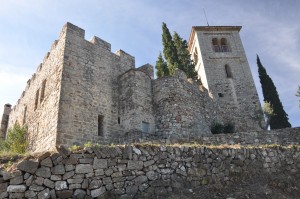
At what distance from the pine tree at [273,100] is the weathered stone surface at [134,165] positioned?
18416 mm

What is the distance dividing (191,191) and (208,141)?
6.25 meters

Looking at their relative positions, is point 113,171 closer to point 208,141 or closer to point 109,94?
point 208,141

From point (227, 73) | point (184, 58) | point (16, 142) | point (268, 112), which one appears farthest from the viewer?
point (184, 58)

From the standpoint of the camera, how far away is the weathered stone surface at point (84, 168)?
6.33m

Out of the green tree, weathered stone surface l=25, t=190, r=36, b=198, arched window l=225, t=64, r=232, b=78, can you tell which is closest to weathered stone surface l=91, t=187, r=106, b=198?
weathered stone surface l=25, t=190, r=36, b=198

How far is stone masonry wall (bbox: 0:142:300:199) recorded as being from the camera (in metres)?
5.81

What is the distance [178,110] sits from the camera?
1586 centimetres

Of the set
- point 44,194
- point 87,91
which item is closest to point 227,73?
point 87,91

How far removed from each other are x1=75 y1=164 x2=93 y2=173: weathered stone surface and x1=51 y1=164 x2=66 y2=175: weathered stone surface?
1.06ft

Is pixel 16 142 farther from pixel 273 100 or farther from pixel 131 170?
pixel 273 100

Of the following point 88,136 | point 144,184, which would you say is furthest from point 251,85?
point 144,184

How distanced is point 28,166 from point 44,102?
31.4 ft

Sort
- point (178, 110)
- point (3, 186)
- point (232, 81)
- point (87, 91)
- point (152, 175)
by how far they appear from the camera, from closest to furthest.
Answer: point (3, 186), point (152, 175), point (87, 91), point (178, 110), point (232, 81)

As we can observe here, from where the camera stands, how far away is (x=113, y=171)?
6746 millimetres
